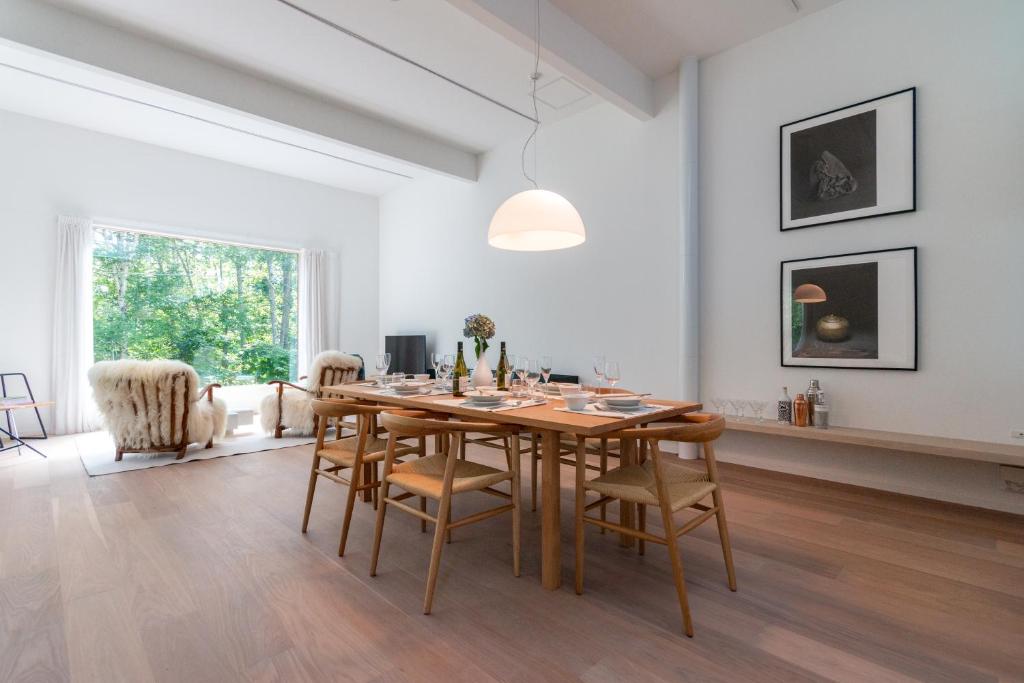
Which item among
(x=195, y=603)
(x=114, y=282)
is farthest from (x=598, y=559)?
(x=114, y=282)

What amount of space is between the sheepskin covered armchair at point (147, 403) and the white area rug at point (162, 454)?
0.35ft

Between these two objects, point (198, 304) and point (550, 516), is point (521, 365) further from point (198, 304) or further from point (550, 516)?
point (198, 304)

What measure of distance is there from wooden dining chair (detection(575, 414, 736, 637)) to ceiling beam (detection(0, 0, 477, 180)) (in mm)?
4256

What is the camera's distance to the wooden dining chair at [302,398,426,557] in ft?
7.32

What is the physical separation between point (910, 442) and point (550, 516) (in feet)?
7.77

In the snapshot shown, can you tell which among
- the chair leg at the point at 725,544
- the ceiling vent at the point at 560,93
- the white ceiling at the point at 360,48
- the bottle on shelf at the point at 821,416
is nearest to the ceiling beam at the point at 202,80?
the white ceiling at the point at 360,48

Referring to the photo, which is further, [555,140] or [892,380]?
[555,140]

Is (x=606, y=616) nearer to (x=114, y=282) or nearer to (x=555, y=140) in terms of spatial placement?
(x=555, y=140)

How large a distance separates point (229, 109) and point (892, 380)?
5.51 meters

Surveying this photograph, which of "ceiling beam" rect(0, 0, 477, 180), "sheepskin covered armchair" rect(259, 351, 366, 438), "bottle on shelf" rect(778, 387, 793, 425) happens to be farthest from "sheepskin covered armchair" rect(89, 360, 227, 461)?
"bottle on shelf" rect(778, 387, 793, 425)

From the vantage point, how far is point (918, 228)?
119 inches

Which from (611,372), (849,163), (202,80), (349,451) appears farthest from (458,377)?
(202,80)

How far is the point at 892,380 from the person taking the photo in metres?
3.11

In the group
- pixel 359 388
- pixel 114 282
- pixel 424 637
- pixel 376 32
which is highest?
pixel 376 32
